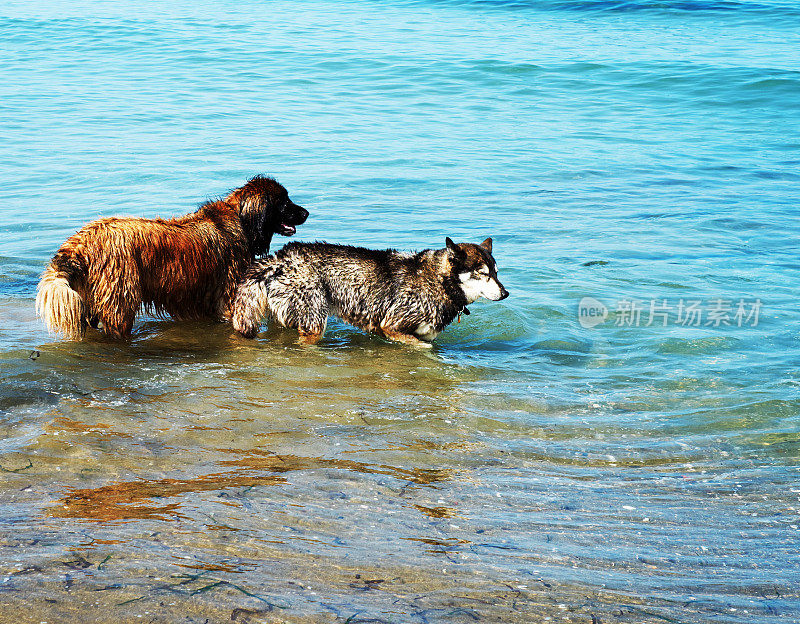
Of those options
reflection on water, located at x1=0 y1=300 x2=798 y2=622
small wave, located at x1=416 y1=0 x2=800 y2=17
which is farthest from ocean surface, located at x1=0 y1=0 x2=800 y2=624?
small wave, located at x1=416 y1=0 x2=800 y2=17

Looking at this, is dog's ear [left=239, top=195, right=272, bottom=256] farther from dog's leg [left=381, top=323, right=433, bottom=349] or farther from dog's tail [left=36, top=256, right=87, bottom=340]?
dog's tail [left=36, top=256, right=87, bottom=340]

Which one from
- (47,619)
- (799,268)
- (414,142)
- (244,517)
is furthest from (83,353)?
(414,142)

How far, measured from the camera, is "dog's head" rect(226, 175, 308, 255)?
7.71 meters

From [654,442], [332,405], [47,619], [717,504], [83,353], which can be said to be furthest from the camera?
[83,353]

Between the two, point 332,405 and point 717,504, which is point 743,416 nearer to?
point 717,504

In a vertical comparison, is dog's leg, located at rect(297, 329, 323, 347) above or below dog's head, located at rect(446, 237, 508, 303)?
below

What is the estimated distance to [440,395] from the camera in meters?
6.47

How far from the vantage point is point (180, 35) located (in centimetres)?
2814

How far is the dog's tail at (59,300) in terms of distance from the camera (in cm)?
629

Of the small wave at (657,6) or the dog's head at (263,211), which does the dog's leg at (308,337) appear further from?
the small wave at (657,6)

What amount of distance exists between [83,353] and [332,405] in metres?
2.28

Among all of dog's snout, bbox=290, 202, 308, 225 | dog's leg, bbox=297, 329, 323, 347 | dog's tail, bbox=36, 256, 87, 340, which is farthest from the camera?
dog's snout, bbox=290, 202, 308, 225
